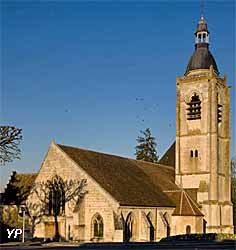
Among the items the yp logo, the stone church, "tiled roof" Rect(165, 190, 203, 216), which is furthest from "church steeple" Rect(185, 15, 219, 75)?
the yp logo

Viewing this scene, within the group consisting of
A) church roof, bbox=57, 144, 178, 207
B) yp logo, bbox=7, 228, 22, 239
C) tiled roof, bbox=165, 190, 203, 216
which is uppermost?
church roof, bbox=57, 144, 178, 207

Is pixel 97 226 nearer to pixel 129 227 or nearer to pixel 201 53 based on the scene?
pixel 129 227

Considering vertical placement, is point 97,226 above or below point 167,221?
below

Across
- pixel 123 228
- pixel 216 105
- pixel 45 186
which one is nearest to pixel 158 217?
pixel 123 228

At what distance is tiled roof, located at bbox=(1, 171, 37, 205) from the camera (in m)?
48.5

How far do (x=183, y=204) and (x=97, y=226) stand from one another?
11424mm

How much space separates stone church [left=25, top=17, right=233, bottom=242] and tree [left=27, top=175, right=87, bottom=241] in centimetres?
43

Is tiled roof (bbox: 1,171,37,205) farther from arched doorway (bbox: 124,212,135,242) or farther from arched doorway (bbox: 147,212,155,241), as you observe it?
arched doorway (bbox: 147,212,155,241)

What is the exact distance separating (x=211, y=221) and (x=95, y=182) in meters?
15.5

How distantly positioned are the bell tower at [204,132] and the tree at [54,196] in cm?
1521

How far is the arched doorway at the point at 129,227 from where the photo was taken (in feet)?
138

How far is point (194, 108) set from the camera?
57.1 m

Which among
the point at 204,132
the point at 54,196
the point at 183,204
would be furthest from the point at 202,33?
the point at 54,196

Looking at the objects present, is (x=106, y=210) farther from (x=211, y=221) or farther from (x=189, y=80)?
(x=189, y=80)
